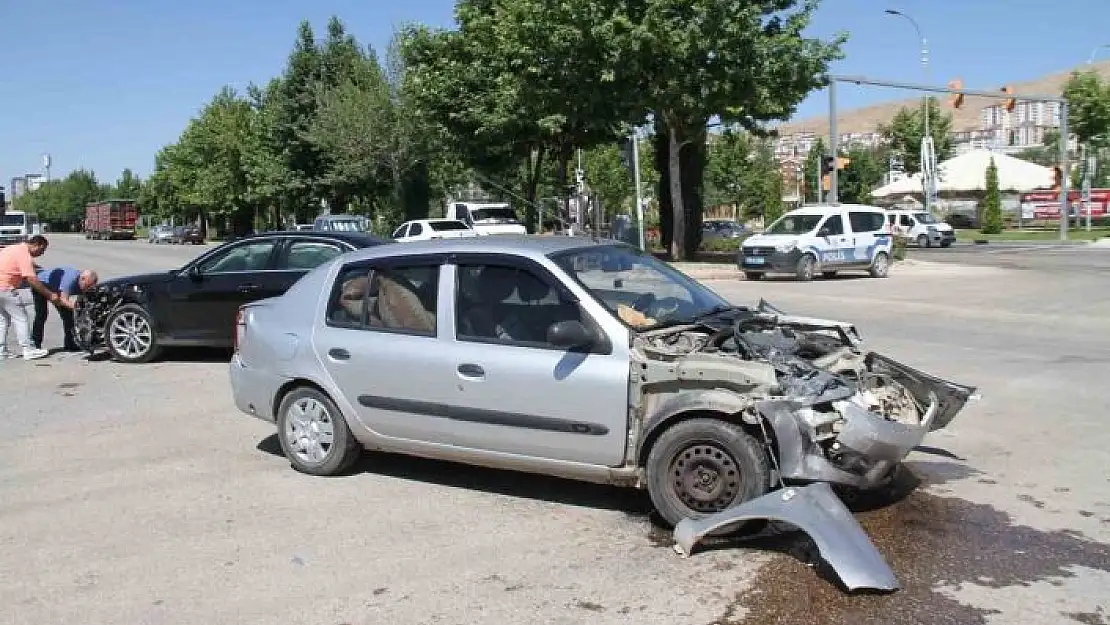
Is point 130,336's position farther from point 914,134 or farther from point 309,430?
point 914,134

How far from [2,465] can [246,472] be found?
1.89 metres

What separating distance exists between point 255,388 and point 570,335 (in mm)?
2607

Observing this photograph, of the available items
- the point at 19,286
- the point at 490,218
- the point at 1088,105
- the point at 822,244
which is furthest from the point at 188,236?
the point at 19,286

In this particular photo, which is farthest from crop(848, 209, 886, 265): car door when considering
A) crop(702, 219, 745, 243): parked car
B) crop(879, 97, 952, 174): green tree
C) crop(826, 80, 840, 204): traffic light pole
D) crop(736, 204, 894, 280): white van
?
crop(879, 97, 952, 174): green tree

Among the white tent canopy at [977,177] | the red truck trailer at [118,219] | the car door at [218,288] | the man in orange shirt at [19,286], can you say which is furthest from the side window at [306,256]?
the red truck trailer at [118,219]

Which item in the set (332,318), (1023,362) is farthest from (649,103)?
(332,318)

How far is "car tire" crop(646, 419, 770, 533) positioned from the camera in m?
4.95

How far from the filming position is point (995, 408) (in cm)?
832

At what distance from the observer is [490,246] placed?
5914 mm

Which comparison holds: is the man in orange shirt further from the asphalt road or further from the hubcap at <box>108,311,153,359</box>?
the asphalt road

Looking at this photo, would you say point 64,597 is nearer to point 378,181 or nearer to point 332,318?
point 332,318

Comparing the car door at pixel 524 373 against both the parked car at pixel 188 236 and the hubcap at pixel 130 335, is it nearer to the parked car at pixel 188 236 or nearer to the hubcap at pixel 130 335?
the hubcap at pixel 130 335

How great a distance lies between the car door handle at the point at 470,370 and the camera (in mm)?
5598

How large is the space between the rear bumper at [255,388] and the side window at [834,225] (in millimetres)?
20225
